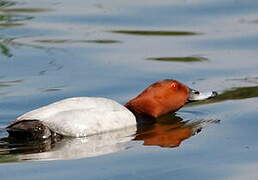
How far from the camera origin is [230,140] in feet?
22.9

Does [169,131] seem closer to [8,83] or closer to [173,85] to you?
[173,85]

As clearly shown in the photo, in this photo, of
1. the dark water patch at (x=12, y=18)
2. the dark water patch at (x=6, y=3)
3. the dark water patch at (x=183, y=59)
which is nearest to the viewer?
the dark water patch at (x=183, y=59)

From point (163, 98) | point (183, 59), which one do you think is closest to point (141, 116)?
point (163, 98)

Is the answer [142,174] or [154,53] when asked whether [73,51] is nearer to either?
[154,53]

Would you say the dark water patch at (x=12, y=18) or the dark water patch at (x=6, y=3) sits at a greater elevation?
the dark water patch at (x=6, y=3)

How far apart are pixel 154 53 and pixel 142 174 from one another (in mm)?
3680

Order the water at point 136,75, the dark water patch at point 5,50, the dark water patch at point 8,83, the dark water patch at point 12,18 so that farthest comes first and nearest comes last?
the dark water patch at point 12,18 → the dark water patch at point 5,50 → the dark water patch at point 8,83 → the water at point 136,75

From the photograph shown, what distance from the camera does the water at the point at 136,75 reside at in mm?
6348

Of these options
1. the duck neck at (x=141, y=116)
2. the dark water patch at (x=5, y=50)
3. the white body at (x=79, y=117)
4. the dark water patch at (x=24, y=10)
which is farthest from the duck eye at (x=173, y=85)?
the dark water patch at (x=24, y=10)

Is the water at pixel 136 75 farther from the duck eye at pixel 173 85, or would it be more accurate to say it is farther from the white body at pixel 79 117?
the duck eye at pixel 173 85

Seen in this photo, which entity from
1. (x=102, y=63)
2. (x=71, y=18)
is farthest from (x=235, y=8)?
(x=102, y=63)

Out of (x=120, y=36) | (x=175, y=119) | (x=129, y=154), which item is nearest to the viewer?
(x=129, y=154)

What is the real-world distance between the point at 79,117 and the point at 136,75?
176 cm

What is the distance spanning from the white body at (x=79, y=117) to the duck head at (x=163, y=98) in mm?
407
